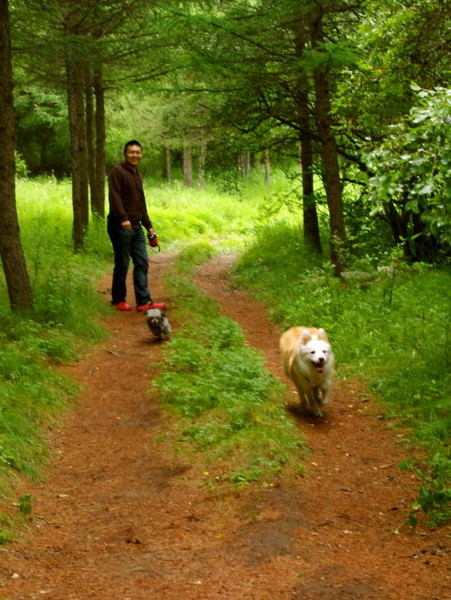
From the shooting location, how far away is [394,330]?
9.58 metres

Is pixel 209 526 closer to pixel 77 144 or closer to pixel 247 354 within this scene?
pixel 247 354

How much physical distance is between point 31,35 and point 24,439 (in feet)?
25.0

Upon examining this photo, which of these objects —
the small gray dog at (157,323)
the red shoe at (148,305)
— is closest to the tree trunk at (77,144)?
the red shoe at (148,305)

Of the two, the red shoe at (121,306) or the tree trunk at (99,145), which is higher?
the tree trunk at (99,145)

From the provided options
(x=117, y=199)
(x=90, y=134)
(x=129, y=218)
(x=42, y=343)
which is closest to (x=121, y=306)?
(x=129, y=218)

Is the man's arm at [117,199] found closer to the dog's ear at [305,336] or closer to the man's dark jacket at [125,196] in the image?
the man's dark jacket at [125,196]

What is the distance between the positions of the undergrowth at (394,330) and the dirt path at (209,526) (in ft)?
0.95

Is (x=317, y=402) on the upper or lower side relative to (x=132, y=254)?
lower

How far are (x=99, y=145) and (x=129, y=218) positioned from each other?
8.36m

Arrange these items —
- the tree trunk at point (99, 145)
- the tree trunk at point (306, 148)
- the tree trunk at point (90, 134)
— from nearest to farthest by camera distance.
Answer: the tree trunk at point (306, 148) → the tree trunk at point (99, 145) → the tree trunk at point (90, 134)

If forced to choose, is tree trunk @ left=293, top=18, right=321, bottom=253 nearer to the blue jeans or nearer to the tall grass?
the blue jeans

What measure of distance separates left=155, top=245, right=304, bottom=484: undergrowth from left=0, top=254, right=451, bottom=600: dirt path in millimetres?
213

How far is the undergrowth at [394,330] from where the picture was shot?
641 centimetres

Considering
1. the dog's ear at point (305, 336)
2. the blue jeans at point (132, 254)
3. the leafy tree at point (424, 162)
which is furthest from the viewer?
the blue jeans at point (132, 254)
